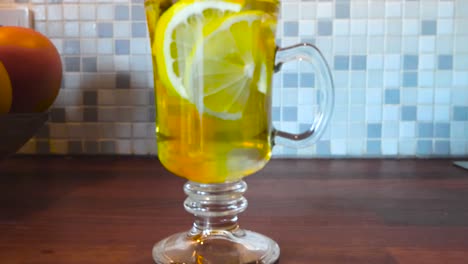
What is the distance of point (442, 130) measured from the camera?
87 centimetres

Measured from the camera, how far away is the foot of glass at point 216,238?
0.40 m

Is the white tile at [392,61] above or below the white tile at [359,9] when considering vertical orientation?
below

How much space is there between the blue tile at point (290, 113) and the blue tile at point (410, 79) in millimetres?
197

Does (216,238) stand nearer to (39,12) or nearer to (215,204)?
(215,204)

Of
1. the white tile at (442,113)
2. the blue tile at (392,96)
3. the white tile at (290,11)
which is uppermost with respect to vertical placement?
the white tile at (290,11)

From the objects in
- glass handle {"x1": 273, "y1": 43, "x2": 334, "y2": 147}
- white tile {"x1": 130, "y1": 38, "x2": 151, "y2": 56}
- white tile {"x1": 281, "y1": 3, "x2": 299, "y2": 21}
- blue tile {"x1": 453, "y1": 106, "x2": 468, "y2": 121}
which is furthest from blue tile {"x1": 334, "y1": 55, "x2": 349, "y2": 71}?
glass handle {"x1": 273, "y1": 43, "x2": 334, "y2": 147}

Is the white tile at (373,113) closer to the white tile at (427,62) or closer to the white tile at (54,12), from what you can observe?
the white tile at (427,62)

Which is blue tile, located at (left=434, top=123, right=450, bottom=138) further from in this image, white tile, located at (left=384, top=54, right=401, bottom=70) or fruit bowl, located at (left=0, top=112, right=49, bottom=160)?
fruit bowl, located at (left=0, top=112, right=49, bottom=160)

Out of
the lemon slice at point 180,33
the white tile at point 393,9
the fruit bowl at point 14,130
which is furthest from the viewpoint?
the white tile at point 393,9

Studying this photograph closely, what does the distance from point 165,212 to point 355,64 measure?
0.47 m

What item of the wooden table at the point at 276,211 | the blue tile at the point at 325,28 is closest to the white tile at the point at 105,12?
the wooden table at the point at 276,211

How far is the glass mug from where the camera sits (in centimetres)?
38

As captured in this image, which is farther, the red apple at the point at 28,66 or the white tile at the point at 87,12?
the white tile at the point at 87,12

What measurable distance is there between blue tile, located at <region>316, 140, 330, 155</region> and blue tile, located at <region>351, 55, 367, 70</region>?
140 mm
